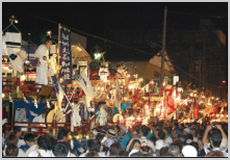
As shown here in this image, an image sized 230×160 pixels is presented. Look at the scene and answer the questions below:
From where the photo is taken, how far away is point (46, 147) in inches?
243

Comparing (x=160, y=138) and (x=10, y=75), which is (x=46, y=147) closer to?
(x=160, y=138)

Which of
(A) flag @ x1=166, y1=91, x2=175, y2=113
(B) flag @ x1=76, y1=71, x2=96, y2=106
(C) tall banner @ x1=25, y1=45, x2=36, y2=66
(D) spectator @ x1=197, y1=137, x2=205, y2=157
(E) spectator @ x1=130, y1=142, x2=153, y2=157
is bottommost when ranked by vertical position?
(D) spectator @ x1=197, y1=137, x2=205, y2=157

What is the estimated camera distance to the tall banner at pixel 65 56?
437 inches

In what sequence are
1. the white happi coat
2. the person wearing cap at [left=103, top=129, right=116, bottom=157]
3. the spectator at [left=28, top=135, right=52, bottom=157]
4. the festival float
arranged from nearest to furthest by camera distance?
the spectator at [left=28, top=135, right=52, bottom=157] < the person wearing cap at [left=103, top=129, right=116, bottom=157] < the festival float < the white happi coat

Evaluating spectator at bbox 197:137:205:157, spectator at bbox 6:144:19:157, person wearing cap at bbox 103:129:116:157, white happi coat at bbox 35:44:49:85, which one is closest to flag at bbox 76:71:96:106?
white happi coat at bbox 35:44:49:85

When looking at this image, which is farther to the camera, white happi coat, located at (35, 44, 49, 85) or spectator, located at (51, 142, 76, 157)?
white happi coat, located at (35, 44, 49, 85)

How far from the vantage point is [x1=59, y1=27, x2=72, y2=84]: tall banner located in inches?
437

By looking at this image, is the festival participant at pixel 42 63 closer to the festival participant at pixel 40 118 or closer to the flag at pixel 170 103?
the festival participant at pixel 40 118

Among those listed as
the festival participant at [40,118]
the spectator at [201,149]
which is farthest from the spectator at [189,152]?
the festival participant at [40,118]

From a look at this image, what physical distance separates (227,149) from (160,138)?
92.5 inches

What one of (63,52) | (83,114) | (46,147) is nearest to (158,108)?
(83,114)

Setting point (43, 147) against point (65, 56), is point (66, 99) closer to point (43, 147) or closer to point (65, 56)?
point (65, 56)

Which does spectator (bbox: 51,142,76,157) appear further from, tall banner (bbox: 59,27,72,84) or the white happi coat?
the white happi coat

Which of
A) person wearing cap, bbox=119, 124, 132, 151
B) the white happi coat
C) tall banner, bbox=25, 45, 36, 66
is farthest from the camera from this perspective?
tall banner, bbox=25, 45, 36, 66
